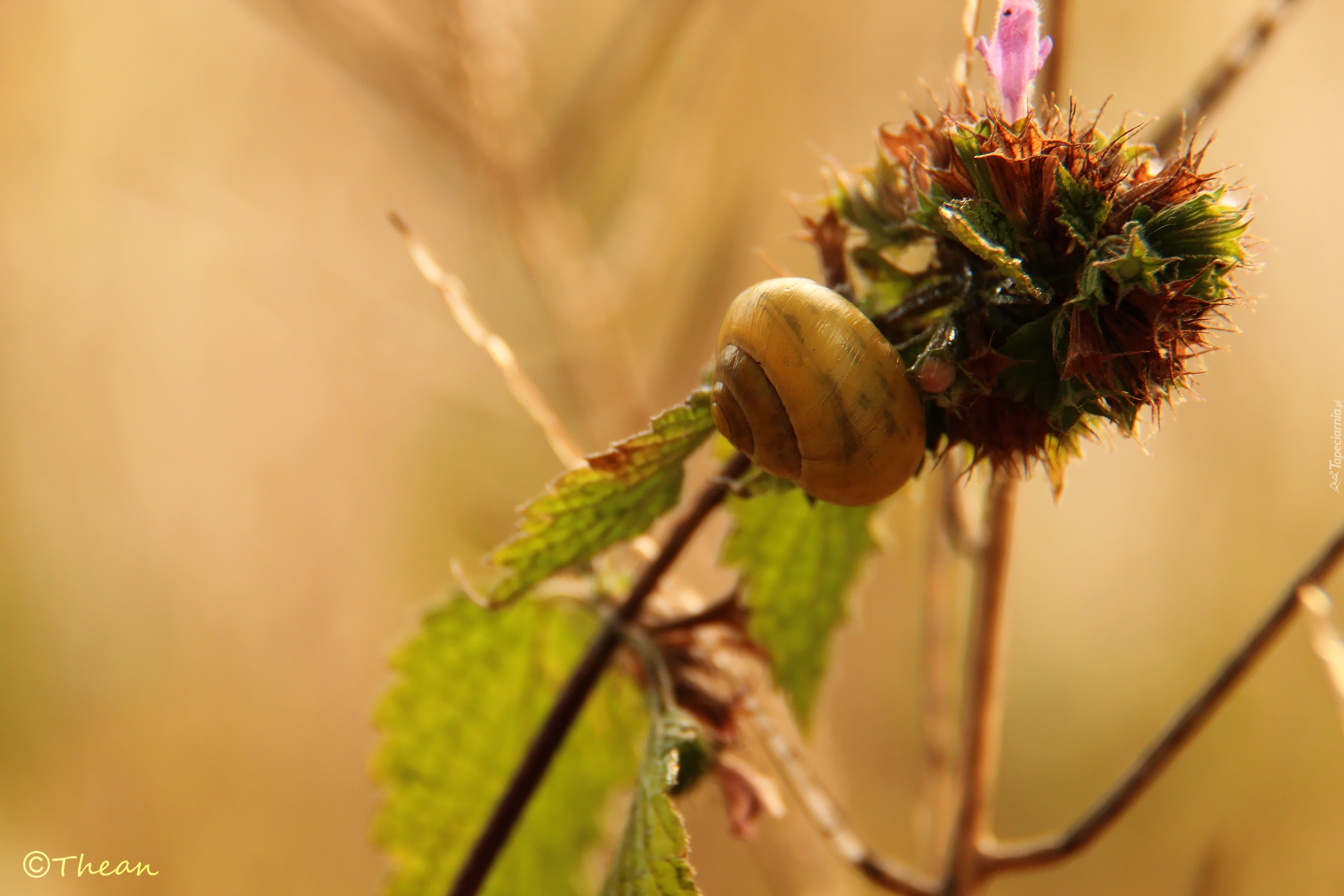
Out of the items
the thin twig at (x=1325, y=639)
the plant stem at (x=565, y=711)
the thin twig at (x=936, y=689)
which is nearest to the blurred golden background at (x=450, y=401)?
the thin twig at (x=936, y=689)

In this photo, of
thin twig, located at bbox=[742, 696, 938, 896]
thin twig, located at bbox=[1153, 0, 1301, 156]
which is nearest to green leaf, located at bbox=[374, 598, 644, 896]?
thin twig, located at bbox=[742, 696, 938, 896]

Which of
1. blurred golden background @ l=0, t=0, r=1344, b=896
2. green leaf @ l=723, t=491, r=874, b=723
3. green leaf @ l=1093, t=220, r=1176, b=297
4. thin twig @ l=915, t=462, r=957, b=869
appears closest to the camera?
green leaf @ l=1093, t=220, r=1176, b=297

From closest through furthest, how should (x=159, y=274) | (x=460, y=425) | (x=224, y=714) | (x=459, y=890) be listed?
(x=459, y=890), (x=224, y=714), (x=159, y=274), (x=460, y=425)

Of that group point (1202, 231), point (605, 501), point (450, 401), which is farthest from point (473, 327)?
point (450, 401)

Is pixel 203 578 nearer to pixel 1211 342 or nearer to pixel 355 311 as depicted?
pixel 355 311

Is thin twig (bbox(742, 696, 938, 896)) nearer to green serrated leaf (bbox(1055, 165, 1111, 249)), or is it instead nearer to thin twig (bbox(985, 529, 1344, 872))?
thin twig (bbox(985, 529, 1344, 872))

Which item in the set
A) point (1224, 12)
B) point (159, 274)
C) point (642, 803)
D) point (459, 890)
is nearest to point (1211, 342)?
point (642, 803)
